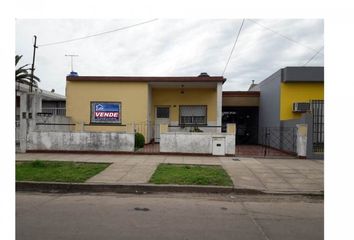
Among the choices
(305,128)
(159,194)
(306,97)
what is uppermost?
(306,97)

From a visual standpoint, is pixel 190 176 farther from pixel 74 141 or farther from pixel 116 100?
pixel 116 100

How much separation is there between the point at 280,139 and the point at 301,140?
3927 mm

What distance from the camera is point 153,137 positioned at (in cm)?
1822

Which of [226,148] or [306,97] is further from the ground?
[306,97]

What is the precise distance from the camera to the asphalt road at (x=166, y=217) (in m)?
4.39

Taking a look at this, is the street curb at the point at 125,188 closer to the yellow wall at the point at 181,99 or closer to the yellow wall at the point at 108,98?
the yellow wall at the point at 108,98

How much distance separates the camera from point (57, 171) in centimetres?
878

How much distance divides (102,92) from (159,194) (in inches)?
438

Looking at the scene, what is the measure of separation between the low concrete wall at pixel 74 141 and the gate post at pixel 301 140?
7903 mm

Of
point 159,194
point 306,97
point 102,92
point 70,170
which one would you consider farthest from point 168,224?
point 306,97

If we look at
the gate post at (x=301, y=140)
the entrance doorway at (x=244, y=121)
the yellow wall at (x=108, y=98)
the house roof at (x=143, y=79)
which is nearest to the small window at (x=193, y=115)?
the house roof at (x=143, y=79)

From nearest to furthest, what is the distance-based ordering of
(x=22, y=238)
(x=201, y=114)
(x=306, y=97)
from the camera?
(x=22, y=238) < (x=306, y=97) < (x=201, y=114)

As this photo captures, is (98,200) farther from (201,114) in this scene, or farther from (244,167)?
(201,114)

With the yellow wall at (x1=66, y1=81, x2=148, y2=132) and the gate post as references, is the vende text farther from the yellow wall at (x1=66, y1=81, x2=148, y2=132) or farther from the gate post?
the gate post
